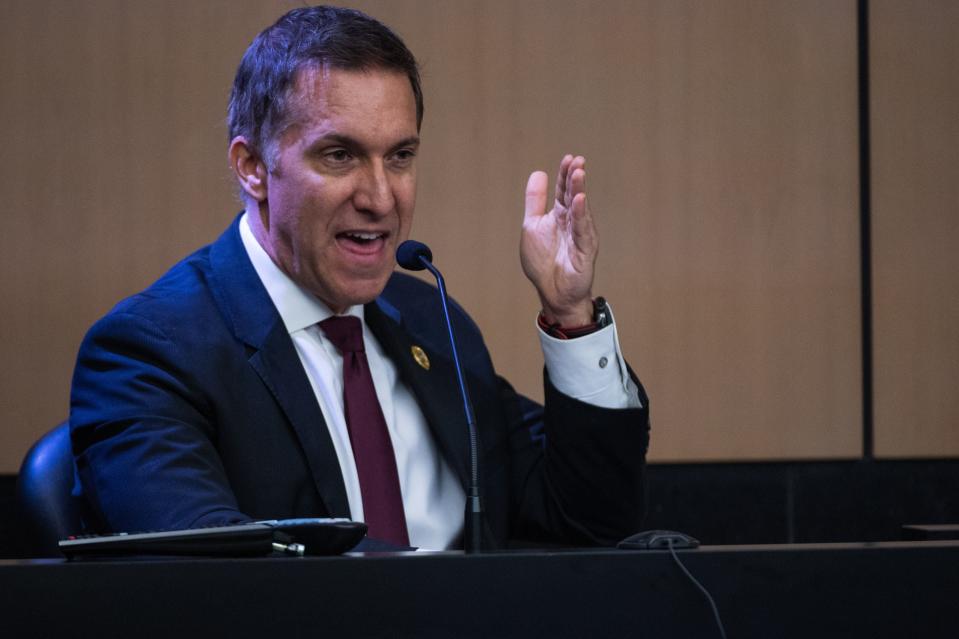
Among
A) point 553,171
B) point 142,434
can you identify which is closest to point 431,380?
point 142,434

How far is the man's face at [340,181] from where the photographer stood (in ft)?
5.44

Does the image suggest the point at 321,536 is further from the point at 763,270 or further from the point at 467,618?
the point at 763,270

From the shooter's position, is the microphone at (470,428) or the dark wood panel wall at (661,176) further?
the dark wood panel wall at (661,176)

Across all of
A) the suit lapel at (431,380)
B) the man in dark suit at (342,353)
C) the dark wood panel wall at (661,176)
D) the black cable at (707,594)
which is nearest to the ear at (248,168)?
the man in dark suit at (342,353)

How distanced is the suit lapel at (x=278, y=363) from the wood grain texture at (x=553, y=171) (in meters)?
0.79

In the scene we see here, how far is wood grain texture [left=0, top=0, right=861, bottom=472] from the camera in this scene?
243cm

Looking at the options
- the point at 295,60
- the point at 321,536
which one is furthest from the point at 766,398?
the point at 321,536

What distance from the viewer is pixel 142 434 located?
1.43 m

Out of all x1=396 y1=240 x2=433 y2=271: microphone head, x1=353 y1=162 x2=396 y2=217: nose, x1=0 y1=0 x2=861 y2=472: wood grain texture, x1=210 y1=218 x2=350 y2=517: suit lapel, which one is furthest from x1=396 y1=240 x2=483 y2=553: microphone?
x1=0 y1=0 x2=861 y2=472: wood grain texture

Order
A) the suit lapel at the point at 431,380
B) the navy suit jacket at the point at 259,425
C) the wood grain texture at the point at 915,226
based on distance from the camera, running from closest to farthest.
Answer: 1. the navy suit jacket at the point at 259,425
2. the suit lapel at the point at 431,380
3. the wood grain texture at the point at 915,226

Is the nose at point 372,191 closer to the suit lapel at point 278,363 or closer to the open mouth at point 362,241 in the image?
the open mouth at point 362,241

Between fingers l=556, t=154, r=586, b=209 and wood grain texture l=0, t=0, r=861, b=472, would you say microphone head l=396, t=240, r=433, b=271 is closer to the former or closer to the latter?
fingers l=556, t=154, r=586, b=209

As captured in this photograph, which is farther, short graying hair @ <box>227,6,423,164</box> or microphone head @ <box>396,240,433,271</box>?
Answer: short graying hair @ <box>227,6,423,164</box>

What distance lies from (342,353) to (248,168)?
A: 0.31 metres
